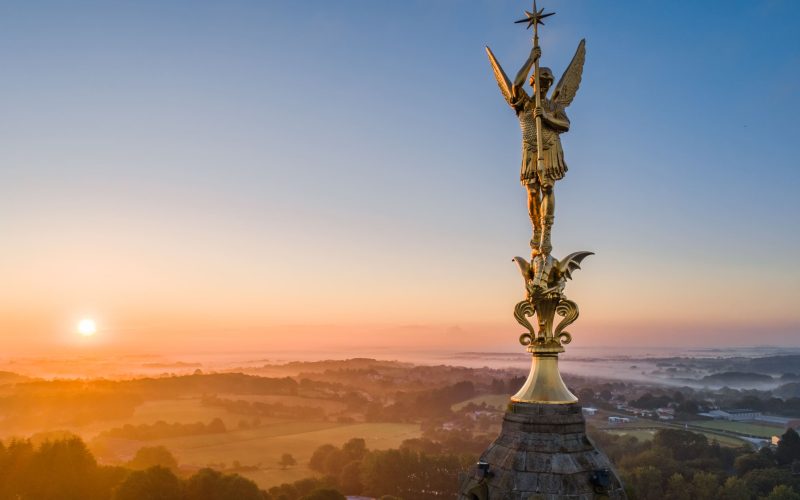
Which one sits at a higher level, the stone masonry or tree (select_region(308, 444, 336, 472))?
the stone masonry

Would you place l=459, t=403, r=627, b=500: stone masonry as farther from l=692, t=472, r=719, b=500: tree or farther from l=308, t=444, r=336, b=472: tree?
l=308, t=444, r=336, b=472: tree

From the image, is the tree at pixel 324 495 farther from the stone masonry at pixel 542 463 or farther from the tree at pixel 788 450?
the tree at pixel 788 450

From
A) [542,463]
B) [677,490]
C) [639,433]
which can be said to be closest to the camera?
[542,463]

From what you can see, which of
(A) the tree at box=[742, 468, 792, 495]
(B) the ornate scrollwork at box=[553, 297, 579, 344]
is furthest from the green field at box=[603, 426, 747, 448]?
(B) the ornate scrollwork at box=[553, 297, 579, 344]

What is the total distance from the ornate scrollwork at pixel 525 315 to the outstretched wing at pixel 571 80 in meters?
4.54

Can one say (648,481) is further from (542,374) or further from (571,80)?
(571,80)

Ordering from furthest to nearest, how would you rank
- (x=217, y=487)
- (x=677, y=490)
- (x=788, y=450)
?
(x=788, y=450) → (x=677, y=490) → (x=217, y=487)

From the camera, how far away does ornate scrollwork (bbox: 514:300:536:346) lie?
11.7 metres

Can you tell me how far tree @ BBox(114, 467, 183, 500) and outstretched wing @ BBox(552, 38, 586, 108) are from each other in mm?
42044

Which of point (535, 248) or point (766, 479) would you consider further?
point (766, 479)

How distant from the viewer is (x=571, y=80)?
12.8 metres

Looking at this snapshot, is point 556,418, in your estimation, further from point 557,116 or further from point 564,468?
point 557,116

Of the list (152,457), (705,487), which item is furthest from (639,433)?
(152,457)

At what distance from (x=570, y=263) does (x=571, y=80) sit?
4227 millimetres
